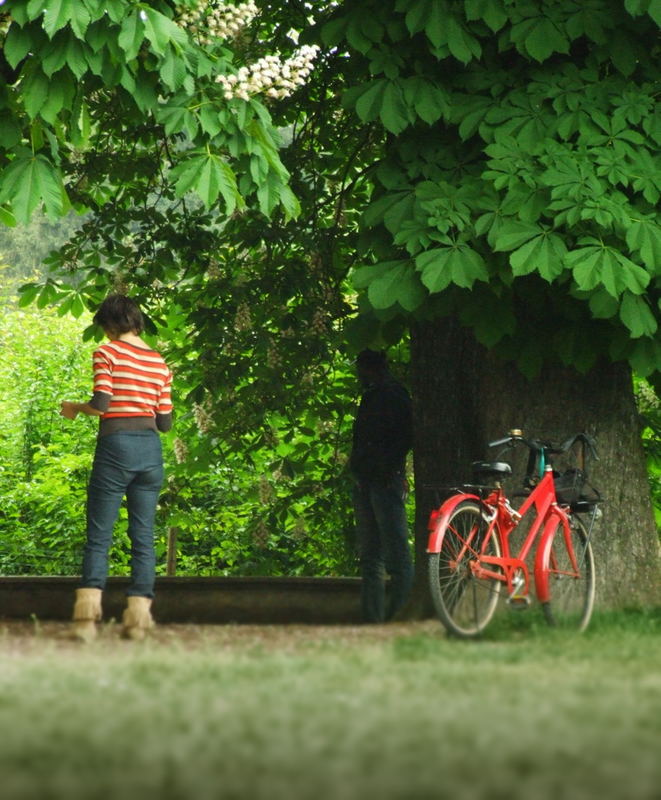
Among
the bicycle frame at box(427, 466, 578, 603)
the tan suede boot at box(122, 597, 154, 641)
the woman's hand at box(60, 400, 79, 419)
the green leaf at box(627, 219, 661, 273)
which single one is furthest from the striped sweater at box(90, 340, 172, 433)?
the green leaf at box(627, 219, 661, 273)

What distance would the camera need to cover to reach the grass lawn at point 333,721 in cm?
299

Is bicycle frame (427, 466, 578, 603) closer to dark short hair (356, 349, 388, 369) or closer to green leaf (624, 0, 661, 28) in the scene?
dark short hair (356, 349, 388, 369)

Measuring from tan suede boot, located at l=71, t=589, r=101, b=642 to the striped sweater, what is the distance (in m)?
0.84

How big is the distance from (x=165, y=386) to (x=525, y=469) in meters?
2.24

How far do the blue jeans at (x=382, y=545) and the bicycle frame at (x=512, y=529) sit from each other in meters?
1.11

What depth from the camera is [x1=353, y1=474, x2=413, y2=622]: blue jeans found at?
25.7 feet

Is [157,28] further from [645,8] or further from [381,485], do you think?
[381,485]

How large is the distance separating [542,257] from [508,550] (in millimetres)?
1576

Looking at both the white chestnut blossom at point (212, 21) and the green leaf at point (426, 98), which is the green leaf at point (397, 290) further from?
the white chestnut blossom at point (212, 21)

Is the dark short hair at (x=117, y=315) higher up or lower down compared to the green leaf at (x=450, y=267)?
lower down

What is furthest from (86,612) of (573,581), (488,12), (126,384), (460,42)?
(488,12)

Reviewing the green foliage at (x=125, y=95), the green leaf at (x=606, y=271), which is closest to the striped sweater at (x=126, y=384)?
the green foliage at (x=125, y=95)

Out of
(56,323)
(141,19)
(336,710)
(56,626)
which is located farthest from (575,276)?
(56,323)

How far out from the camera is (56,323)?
23.8 meters
